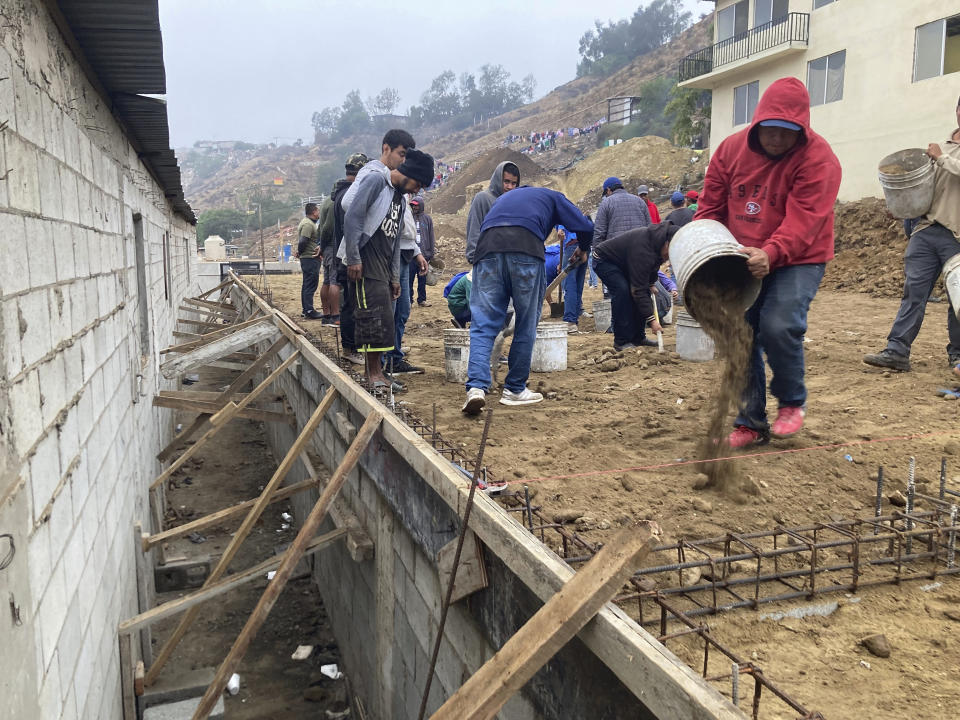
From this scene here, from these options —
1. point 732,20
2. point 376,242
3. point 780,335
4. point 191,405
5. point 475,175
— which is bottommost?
point 191,405

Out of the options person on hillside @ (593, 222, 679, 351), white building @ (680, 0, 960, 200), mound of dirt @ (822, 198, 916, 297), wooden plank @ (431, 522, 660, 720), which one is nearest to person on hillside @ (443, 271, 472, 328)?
person on hillside @ (593, 222, 679, 351)

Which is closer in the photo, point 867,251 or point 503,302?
point 503,302

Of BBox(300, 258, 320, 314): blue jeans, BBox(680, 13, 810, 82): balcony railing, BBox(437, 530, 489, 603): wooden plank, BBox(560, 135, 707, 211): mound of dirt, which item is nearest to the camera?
BBox(437, 530, 489, 603): wooden plank

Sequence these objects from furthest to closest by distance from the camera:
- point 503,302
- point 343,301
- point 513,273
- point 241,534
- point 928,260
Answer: point 343,301 < point 928,260 < point 503,302 < point 513,273 < point 241,534

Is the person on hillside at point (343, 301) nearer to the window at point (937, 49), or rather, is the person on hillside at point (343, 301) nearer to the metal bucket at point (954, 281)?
the metal bucket at point (954, 281)

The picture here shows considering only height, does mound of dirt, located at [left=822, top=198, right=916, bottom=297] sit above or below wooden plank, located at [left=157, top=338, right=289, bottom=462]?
above

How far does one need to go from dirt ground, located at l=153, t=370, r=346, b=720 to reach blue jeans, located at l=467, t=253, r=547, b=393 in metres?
2.63

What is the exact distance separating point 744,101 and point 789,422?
2132cm

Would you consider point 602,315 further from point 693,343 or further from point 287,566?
point 287,566

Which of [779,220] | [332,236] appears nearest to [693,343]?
[779,220]

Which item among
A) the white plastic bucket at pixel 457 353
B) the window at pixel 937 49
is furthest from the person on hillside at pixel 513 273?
the window at pixel 937 49

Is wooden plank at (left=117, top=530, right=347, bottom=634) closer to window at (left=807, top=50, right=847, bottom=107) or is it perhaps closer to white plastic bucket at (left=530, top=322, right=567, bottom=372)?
white plastic bucket at (left=530, top=322, right=567, bottom=372)

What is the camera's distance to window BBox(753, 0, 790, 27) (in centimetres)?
2075

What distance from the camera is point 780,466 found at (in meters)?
3.65
